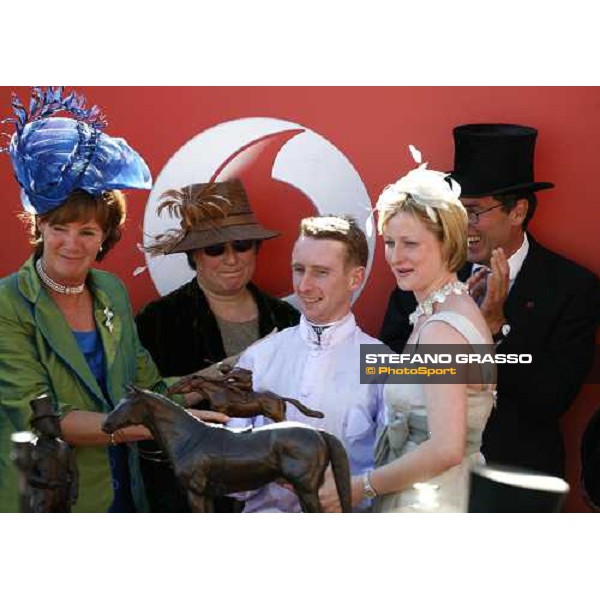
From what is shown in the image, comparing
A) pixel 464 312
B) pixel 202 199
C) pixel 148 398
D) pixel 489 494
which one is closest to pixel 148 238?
pixel 202 199

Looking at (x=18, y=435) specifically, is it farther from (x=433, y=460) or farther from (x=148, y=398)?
(x=433, y=460)

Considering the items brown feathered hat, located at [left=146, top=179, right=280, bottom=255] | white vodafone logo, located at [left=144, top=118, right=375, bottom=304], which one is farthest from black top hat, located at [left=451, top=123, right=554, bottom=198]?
brown feathered hat, located at [left=146, top=179, right=280, bottom=255]

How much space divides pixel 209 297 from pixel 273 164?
0.54 meters

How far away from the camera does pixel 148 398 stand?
5.61 m

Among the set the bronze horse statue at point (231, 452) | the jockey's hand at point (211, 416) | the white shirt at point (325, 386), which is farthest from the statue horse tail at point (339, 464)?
the jockey's hand at point (211, 416)

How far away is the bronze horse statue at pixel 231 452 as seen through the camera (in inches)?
218

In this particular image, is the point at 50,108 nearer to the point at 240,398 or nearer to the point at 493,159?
the point at 240,398

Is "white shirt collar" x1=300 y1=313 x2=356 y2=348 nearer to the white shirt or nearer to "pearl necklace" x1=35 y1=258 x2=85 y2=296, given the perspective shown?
the white shirt

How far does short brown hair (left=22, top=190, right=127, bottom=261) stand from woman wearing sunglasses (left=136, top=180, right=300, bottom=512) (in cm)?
20

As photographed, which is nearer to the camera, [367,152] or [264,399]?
[264,399]

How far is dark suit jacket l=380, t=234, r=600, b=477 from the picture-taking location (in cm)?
603

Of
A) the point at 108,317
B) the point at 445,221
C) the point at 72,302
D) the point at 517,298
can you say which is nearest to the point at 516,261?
the point at 517,298

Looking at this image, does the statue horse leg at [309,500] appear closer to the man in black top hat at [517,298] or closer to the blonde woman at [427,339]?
the blonde woman at [427,339]

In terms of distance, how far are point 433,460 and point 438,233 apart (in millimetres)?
770
